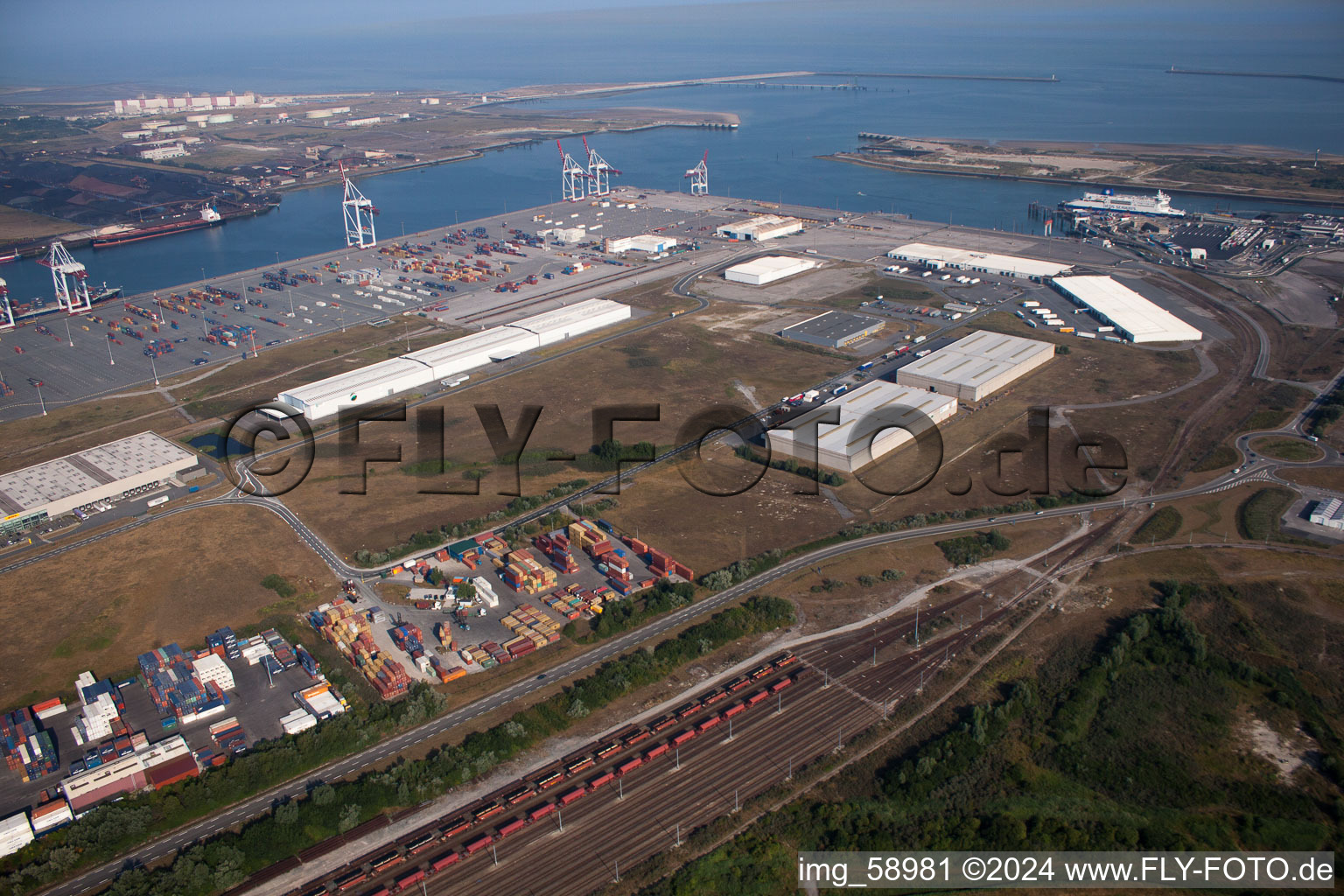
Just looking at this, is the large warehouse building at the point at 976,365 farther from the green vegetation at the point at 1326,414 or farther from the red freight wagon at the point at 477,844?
the red freight wagon at the point at 477,844

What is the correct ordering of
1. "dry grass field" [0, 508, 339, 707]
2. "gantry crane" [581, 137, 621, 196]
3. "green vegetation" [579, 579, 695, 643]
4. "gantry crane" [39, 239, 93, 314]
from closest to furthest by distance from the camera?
"dry grass field" [0, 508, 339, 707] → "green vegetation" [579, 579, 695, 643] → "gantry crane" [39, 239, 93, 314] → "gantry crane" [581, 137, 621, 196]

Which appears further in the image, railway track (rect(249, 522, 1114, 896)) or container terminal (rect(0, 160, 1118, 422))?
container terminal (rect(0, 160, 1118, 422))

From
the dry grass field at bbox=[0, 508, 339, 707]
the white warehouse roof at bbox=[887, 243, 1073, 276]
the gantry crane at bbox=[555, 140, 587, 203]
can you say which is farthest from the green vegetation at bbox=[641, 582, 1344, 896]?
the gantry crane at bbox=[555, 140, 587, 203]

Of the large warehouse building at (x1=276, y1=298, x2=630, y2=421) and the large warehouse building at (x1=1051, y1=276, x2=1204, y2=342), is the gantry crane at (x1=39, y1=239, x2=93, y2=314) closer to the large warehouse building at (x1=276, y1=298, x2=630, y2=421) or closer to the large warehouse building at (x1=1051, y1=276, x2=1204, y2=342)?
the large warehouse building at (x1=276, y1=298, x2=630, y2=421)

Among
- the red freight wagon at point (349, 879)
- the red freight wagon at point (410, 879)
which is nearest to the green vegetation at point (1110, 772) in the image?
the red freight wagon at point (410, 879)

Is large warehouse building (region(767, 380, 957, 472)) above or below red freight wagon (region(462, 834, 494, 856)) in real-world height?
above

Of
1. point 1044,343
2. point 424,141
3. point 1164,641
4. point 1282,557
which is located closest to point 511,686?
point 1164,641

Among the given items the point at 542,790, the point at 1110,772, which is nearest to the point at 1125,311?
the point at 1110,772
